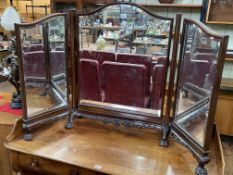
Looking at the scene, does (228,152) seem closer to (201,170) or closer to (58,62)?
(201,170)

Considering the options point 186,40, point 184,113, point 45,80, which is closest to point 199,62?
point 186,40

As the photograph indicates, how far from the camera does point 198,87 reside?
110 centimetres

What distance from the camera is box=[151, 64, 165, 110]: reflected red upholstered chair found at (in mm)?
1249

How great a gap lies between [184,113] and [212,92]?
0.33 metres

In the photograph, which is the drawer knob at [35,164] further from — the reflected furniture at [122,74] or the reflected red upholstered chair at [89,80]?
the reflected red upholstered chair at [89,80]

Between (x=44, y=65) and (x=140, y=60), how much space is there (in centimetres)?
62

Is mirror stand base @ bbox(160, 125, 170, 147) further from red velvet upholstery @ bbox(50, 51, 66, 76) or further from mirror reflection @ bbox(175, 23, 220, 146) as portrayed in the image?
red velvet upholstery @ bbox(50, 51, 66, 76)

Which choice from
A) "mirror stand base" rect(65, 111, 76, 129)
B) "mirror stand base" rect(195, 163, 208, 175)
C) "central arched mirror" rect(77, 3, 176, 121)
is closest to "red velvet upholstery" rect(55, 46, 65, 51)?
"central arched mirror" rect(77, 3, 176, 121)

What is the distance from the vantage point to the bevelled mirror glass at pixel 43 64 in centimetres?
121

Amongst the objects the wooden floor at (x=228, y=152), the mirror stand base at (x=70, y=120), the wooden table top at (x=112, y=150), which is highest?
the mirror stand base at (x=70, y=120)

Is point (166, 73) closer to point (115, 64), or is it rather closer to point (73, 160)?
point (115, 64)

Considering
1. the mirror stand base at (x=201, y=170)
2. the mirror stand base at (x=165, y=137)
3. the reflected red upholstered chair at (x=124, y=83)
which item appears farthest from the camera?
the reflected red upholstered chair at (x=124, y=83)

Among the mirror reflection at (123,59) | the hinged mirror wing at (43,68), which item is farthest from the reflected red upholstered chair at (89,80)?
the hinged mirror wing at (43,68)

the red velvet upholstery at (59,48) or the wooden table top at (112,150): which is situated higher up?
the red velvet upholstery at (59,48)
